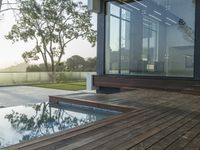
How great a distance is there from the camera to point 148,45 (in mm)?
6844

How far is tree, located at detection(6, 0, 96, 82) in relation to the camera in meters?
14.8

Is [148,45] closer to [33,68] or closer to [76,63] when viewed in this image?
[33,68]

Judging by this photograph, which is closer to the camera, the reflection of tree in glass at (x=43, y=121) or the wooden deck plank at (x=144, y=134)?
the wooden deck plank at (x=144, y=134)

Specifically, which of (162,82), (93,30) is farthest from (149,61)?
(93,30)

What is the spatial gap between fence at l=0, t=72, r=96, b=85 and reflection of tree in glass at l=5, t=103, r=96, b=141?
9769mm

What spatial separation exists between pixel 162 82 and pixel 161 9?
6.80ft

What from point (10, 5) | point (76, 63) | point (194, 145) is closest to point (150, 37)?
point (194, 145)

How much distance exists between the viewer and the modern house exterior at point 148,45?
19.9 feet

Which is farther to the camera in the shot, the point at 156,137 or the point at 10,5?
the point at 10,5

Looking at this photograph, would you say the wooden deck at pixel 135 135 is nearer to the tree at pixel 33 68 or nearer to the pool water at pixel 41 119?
the pool water at pixel 41 119

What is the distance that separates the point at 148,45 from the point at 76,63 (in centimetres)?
1369

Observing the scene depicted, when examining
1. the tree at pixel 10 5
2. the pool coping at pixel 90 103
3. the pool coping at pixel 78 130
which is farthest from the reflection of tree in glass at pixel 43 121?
the tree at pixel 10 5

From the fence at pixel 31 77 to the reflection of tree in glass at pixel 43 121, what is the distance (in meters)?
9.77

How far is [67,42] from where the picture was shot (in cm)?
1700
